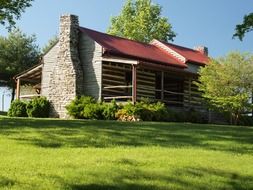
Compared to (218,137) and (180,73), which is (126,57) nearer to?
(180,73)

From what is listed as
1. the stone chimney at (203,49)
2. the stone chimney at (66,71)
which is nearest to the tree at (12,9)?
the stone chimney at (66,71)

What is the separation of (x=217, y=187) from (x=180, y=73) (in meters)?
22.4

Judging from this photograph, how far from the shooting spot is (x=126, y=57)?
30750mm

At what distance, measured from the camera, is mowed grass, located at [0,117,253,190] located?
30.7 ft

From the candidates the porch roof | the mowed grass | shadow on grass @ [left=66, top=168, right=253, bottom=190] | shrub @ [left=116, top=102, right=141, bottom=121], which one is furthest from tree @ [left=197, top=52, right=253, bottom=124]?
shadow on grass @ [left=66, top=168, right=253, bottom=190]

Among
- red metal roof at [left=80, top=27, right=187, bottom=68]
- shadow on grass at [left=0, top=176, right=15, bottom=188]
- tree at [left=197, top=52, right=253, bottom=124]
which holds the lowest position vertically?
shadow on grass at [left=0, top=176, right=15, bottom=188]

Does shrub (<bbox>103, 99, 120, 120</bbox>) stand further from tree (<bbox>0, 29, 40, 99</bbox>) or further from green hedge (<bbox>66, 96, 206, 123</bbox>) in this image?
tree (<bbox>0, 29, 40, 99</bbox>)

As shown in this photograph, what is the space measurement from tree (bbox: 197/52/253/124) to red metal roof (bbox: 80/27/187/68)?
3.88m

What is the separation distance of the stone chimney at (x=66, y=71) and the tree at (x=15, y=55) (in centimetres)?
1825

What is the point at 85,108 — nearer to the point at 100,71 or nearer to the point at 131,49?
the point at 100,71

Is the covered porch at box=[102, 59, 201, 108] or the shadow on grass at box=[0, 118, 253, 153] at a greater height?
the covered porch at box=[102, 59, 201, 108]

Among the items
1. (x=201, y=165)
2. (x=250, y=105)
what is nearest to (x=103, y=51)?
(x=250, y=105)

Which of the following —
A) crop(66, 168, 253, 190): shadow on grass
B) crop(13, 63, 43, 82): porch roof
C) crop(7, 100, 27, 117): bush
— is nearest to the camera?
crop(66, 168, 253, 190): shadow on grass

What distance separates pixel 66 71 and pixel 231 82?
34.3 feet
